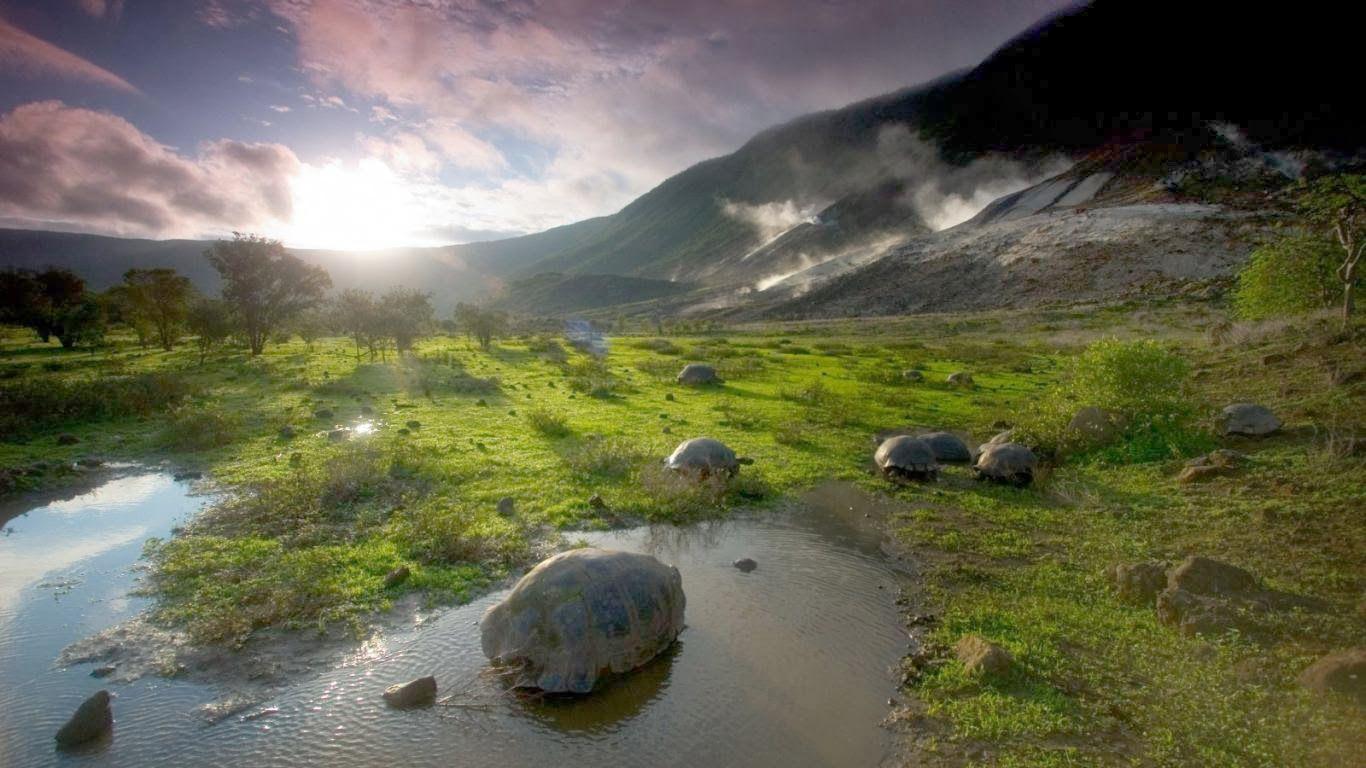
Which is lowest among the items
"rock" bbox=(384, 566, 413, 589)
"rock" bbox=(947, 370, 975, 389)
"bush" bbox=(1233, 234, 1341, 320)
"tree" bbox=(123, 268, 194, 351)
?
"rock" bbox=(947, 370, 975, 389)

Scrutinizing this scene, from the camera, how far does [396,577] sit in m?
12.6

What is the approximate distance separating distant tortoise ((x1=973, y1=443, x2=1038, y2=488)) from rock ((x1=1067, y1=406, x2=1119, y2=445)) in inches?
90.4

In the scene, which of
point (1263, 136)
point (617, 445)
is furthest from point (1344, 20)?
point (617, 445)

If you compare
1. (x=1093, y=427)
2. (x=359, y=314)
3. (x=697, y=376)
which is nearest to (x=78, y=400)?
(x=359, y=314)

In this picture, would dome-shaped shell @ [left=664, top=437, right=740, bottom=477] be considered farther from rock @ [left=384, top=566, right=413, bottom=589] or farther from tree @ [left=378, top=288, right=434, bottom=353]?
tree @ [left=378, top=288, right=434, bottom=353]

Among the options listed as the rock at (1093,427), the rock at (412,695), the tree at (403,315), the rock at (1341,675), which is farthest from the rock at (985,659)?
A: the tree at (403,315)

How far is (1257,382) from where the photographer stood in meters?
24.6

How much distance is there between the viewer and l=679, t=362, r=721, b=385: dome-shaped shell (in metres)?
37.6

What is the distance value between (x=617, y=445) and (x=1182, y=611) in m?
15.2

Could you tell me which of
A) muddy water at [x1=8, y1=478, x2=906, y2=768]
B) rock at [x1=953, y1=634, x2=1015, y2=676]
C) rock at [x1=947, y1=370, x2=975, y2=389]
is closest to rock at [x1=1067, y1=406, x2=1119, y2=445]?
muddy water at [x1=8, y1=478, x2=906, y2=768]

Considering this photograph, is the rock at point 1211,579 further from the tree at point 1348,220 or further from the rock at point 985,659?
the tree at point 1348,220

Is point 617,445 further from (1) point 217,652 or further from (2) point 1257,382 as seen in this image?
(2) point 1257,382

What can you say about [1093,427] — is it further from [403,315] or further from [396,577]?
[403,315]

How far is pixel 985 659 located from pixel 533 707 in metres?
6.58
